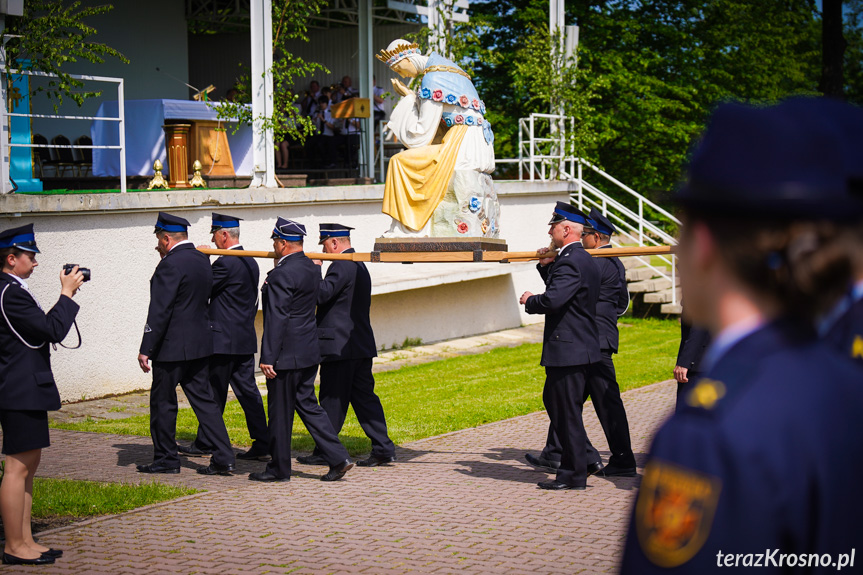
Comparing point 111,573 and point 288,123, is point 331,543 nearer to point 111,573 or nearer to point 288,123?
point 111,573

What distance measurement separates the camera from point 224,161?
50.4 feet

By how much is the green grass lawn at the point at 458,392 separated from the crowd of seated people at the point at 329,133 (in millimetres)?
5434

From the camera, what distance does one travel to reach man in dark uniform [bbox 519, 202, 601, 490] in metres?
7.63

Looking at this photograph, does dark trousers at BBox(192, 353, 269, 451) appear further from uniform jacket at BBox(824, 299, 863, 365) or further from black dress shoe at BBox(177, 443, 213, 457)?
uniform jacket at BBox(824, 299, 863, 365)

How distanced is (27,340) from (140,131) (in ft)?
32.5

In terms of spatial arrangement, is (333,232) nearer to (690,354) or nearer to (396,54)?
(396,54)

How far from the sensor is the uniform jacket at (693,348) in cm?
734

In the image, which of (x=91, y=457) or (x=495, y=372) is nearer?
(x=91, y=457)

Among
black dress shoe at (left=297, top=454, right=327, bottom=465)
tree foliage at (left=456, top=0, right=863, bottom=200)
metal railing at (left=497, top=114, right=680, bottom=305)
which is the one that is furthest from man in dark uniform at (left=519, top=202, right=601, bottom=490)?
tree foliage at (left=456, top=0, right=863, bottom=200)

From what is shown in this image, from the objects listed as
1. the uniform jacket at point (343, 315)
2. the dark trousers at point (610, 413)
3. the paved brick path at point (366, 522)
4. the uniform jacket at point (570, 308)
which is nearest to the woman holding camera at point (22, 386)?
the paved brick path at point (366, 522)

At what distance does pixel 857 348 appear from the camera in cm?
206

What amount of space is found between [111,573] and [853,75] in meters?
29.7

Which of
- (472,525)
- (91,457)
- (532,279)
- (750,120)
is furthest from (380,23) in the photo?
(750,120)

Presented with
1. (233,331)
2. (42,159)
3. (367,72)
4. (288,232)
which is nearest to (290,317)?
(288,232)
